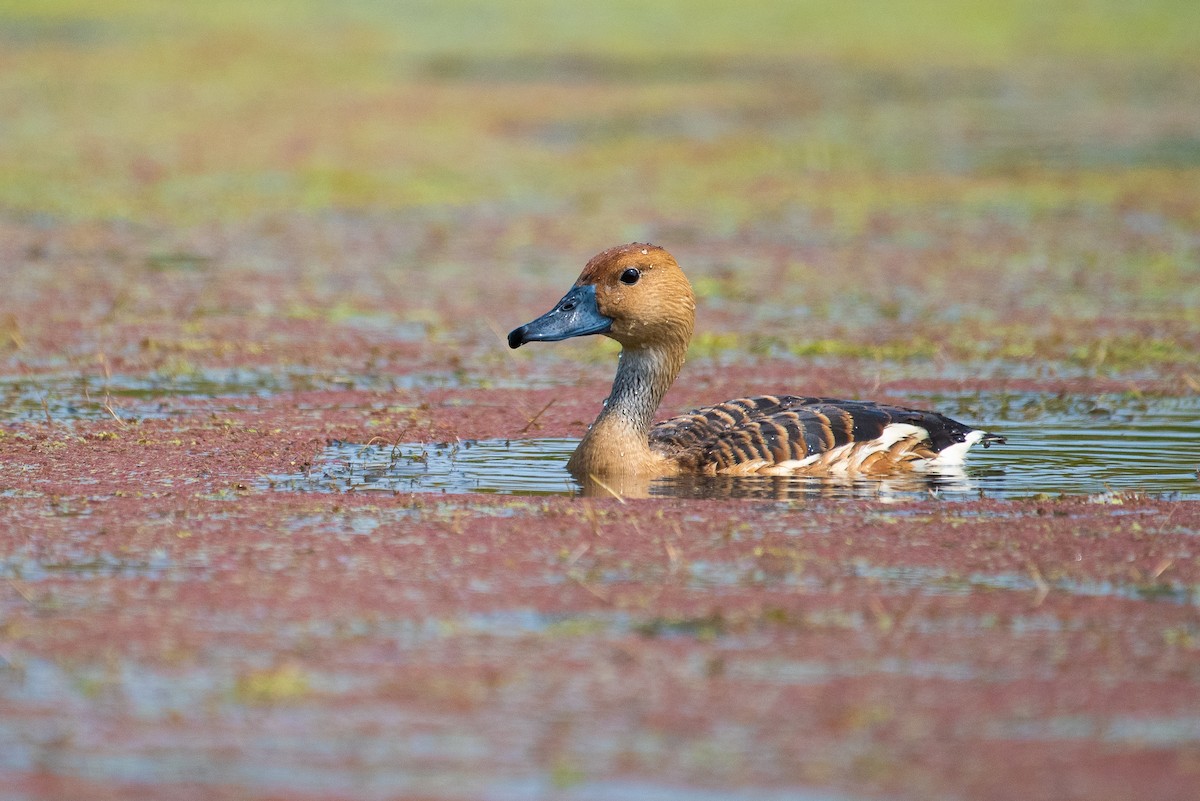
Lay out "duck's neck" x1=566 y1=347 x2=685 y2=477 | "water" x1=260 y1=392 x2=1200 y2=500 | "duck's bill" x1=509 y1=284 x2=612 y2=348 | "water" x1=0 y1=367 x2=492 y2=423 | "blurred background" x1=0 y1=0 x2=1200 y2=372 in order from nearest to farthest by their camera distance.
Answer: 1. "water" x1=260 y1=392 x2=1200 y2=500
2. "duck's neck" x1=566 y1=347 x2=685 y2=477
3. "duck's bill" x1=509 y1=284 x2=612 y2=348
4. "water" x1=0 y1=367 x2=492 y2=423
5. "blurred background" x1=0 y1=0 x2=1200 y2=372

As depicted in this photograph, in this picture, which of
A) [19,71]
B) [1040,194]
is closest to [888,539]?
[1040,194]

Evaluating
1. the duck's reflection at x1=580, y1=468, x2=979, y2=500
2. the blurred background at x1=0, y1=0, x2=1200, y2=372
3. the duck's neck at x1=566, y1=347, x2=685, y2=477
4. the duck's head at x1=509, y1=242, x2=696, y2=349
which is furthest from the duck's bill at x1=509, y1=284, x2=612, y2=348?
the blurred background at x1=0, y1=0, x2=1200, y2=372

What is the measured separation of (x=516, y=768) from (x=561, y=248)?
33.9 feet

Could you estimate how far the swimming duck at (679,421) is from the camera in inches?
312

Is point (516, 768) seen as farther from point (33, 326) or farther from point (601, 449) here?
point (33, 326)

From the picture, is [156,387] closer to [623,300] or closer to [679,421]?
[623,300]

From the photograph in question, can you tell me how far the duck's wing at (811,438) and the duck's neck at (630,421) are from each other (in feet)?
0.51

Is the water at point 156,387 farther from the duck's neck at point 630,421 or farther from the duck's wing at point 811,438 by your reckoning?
the duck's wing at point 811,438

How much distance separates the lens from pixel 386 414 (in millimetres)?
9164

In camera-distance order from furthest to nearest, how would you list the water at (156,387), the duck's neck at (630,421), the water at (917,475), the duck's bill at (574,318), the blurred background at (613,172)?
the blurred background at (613,172) < the water at (156,387) < the duck's bill at (574,318) < the duck's neck at (630,421) < the water at (917,475)

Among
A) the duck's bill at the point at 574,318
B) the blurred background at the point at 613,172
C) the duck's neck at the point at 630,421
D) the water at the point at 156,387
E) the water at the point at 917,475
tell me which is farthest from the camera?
the blurred background at the point at 613,172

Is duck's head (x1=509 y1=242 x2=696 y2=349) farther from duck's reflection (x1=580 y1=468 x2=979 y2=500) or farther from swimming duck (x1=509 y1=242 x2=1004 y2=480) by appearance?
duck's reflection (x1=580 y1=468 x2=979 y2=500)

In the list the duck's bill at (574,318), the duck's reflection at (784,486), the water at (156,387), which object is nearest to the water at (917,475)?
the duck's reflection at (784,486)

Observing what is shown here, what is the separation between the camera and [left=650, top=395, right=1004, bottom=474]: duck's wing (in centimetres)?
793
